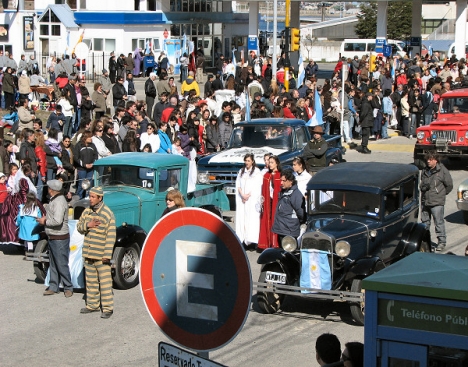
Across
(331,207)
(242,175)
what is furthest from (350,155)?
(331,207)

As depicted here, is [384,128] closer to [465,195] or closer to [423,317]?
[465,195]

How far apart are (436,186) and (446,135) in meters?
8.40

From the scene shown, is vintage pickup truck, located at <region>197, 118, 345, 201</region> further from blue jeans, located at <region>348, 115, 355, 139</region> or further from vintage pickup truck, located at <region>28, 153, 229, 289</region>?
blue jeans, located at <region>348, 115, 355, 139</region>

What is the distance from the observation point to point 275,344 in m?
9.68

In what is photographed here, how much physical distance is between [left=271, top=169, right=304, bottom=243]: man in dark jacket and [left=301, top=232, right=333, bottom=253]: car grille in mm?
1990

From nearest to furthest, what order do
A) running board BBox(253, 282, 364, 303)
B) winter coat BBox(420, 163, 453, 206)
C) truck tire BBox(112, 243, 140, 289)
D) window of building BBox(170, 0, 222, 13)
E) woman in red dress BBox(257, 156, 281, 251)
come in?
running board BBox(253, 282, 364, 303) → truck tire BBox(112, 243, 140, 289) → winter coat BBox(420, 163, 453, 206) → woman in red dress BBox(257, 156, 281, 251) → window of building BBox(170, 0, 222, 13)

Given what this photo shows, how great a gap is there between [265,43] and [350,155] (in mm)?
31075

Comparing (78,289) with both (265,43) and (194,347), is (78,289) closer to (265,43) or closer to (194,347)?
(194,347)

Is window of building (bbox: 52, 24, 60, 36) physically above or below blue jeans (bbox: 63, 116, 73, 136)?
above

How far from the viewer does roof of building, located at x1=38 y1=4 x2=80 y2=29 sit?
41609 millimetres

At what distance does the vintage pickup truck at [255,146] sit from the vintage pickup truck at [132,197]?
128 inches

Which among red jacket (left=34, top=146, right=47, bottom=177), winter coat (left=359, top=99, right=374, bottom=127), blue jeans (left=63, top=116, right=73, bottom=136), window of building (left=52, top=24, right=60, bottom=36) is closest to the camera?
red jacket (left=34, top=146, right=47, bottom=177)

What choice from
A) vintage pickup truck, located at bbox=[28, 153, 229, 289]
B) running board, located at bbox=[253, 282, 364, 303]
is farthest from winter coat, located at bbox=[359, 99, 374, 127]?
running board, located at bbox=[253, 282, 364, 303]

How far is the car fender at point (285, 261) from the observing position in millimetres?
10641
